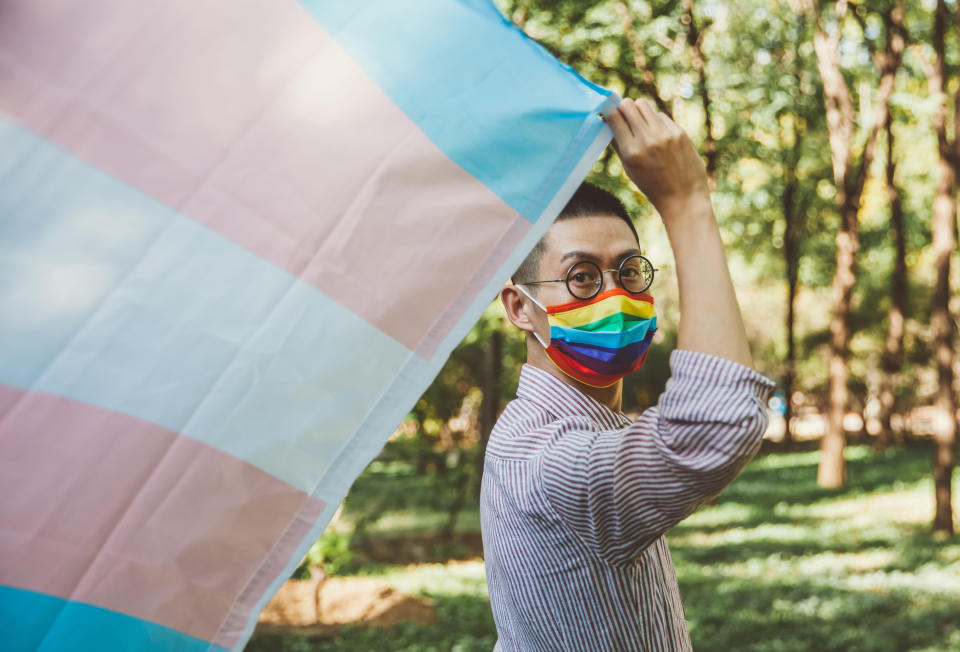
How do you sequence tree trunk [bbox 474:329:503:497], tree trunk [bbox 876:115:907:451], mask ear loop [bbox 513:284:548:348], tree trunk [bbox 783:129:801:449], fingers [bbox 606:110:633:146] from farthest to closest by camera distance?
tree trunk [bbox 783:129:801:449], tree trunk [bbox 876:115:907:451], tree trunk [bbox 474:329:503:497], mask ear loop [bbox 513:284:548:348], fingers [bbox 606:110:633:146]

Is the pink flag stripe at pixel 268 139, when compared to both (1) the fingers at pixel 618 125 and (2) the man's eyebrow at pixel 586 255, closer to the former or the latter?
(1) the fingers at pixel 618 125

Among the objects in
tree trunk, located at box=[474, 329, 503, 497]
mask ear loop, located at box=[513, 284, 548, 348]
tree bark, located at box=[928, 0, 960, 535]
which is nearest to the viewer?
mask ear loop, located at box=[513, 284, 548, 348]

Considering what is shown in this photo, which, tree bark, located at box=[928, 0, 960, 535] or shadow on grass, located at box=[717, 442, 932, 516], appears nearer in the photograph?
tree bark, located at box=[928, 0, 960, 535]

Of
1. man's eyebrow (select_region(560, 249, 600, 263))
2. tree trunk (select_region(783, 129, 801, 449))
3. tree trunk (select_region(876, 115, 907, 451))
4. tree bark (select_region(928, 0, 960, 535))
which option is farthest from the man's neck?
tree trunk (select_region(783, 129, 801, 449))

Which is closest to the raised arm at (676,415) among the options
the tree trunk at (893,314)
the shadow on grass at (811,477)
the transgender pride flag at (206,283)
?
the transgender pride flag at (206,283)

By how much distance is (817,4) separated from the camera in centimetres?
1459

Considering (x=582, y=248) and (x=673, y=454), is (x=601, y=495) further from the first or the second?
(x=582, y=248)

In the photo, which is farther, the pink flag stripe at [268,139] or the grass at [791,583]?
the grass at [791,583]

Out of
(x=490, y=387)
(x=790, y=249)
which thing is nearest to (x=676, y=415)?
(x=490, y=387)

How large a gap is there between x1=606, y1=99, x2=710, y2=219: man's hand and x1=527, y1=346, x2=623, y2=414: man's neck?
0.58 meters

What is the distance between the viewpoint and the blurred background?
8195 millimetres

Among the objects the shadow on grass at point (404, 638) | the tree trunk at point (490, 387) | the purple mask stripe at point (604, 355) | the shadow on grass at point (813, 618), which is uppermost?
the purple mask stripe at point (604, 355)

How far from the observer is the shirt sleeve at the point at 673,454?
1.32 meters

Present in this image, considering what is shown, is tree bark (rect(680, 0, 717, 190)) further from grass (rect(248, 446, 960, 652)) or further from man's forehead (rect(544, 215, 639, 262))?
man's forehead (rect(544, 215, 639, 262))
